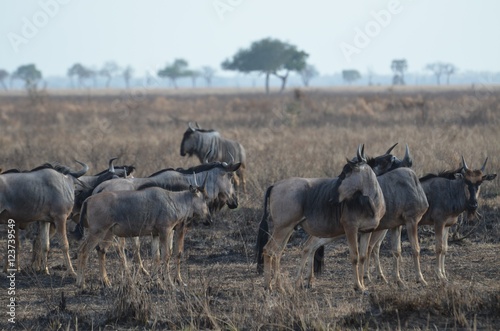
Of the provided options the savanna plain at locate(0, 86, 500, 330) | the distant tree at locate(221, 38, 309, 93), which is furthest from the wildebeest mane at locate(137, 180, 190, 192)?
the distant tree at locate(221, 38, 309, 93)

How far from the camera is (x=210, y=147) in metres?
16.9

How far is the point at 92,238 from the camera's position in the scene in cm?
891

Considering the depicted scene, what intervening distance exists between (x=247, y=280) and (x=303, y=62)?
75566mm

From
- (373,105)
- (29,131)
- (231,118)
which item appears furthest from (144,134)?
(373,105)

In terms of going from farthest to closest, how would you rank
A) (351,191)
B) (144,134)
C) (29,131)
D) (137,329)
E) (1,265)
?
(29,131) < (144,134) < (1,265) < (351,191) < (137,329)

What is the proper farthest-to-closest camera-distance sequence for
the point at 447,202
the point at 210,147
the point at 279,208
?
the point at 210,147
the point at 447,202
the point at 279,208

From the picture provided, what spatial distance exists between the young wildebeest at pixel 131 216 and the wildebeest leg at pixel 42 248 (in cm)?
92

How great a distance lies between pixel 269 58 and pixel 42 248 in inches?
3030

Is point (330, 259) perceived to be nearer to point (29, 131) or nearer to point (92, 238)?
point (92, 238)

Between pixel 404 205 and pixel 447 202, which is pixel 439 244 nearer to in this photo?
pixel 447 202

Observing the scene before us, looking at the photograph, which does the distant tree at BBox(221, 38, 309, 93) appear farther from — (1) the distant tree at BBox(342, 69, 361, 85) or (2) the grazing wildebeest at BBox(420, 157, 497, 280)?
(2) the grazing wildebeest at BBox(420, 157, 497, 280)

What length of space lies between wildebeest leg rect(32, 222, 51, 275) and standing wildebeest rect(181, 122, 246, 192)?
672 centimetres

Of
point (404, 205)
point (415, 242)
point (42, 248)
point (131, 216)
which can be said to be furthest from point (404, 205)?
point (42, 248)

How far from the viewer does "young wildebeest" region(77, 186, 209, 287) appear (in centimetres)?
888
